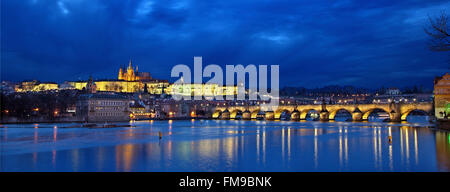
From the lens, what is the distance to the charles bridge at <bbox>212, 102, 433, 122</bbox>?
54031 mm

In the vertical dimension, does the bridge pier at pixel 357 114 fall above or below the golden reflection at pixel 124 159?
above

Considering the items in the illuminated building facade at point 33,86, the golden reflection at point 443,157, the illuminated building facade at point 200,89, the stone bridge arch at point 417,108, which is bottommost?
the golden reflection at point 443,157

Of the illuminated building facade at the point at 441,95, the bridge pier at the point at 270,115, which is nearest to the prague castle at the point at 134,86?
the bridge pier at the point at 270,115

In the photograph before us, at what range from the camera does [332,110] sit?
65.9 metres

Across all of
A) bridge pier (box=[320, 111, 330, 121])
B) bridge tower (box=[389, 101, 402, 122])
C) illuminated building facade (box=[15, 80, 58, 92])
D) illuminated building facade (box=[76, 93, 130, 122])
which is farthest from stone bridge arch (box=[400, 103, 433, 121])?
illuminated building facade (box=[15, 80, 58, 92])

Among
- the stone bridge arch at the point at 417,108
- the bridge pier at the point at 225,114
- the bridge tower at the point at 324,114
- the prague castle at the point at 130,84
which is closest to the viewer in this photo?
the stone bridge arch at the point at 417,108

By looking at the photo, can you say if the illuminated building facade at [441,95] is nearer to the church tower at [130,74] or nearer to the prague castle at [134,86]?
the prague castle at [134,86]

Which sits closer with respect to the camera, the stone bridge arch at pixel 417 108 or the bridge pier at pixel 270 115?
the stone bridge arch at pixel 417 108

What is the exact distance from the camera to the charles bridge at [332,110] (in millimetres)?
54031

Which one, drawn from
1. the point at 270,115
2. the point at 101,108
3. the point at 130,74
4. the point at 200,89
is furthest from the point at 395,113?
the point at 130,74
